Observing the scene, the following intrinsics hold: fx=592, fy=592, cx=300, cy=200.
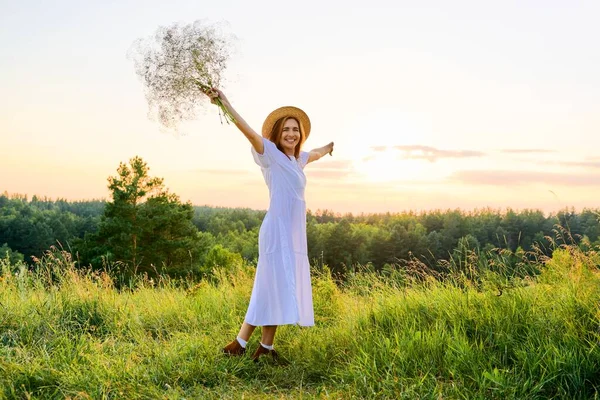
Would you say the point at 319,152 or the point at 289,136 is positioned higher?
the point at 289,136

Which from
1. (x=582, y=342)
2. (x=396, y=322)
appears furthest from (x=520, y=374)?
(x=396, y=322)

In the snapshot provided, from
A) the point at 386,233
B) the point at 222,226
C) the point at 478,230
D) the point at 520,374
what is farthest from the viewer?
the point at 222,226

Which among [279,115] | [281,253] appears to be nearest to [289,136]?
[279,115]

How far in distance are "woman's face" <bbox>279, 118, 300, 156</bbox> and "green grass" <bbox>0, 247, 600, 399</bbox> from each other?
1.82m

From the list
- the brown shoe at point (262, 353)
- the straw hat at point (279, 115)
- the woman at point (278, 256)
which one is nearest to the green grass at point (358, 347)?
the brown shoe at point (262, 353)

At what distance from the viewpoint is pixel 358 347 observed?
5234mm

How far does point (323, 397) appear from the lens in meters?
4.53

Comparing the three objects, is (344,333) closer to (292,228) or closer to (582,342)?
(292,228)

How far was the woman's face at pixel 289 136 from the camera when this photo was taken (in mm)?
5727

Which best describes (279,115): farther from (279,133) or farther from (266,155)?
(266,155)

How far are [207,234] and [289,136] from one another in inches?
2156

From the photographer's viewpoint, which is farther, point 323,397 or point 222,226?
point 222,226

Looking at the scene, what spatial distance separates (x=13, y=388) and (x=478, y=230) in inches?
2882

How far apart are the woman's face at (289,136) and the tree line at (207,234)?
1439 mm
